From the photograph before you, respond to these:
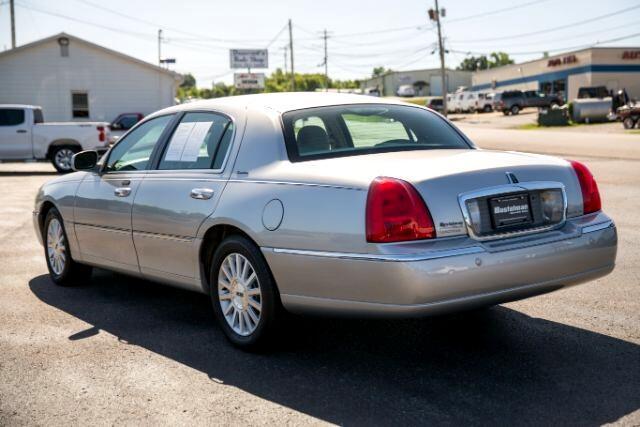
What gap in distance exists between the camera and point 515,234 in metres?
4.62

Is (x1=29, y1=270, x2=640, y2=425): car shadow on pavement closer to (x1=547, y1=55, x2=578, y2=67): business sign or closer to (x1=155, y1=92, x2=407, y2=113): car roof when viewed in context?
(x1=155, y1=92, x2=407, y2=113): car roof

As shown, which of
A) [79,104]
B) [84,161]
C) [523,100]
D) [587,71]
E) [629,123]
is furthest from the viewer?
[587,71]

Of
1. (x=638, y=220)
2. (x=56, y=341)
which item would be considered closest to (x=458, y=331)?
(x=56, y=341)

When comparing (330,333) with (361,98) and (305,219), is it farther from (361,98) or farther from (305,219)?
(361,98)

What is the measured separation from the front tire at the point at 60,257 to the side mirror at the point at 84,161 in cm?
63

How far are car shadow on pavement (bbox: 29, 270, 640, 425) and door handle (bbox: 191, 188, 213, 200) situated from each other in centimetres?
95

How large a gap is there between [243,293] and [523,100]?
2544 inches

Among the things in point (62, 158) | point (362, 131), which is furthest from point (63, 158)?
point (362, 131)

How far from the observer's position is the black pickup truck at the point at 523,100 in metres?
66.1

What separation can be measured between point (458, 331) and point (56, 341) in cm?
270

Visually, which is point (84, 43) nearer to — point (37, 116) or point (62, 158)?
point (37, 116)

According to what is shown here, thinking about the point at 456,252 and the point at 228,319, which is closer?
the point at 456,252

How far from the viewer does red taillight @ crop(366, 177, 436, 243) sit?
14.3 feet

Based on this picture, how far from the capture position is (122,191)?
6281 mm
